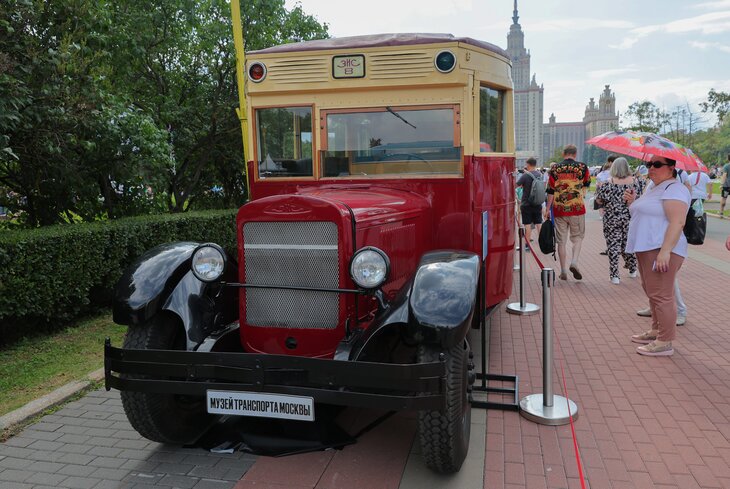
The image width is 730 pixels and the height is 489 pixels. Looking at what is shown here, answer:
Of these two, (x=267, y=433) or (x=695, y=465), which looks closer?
(x=695, y=465)

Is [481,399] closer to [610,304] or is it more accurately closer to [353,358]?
[353,358]

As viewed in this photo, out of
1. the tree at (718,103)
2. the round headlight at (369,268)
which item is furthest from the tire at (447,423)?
the tree at (718,103)

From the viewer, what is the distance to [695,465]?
3.42 metres

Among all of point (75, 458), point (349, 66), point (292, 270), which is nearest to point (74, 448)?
point (75, 458)

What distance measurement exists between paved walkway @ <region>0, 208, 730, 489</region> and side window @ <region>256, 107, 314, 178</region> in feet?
6.57

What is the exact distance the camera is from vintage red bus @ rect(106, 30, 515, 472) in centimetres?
313

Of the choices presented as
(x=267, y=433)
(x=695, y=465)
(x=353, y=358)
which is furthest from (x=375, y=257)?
(x=695, y=465)

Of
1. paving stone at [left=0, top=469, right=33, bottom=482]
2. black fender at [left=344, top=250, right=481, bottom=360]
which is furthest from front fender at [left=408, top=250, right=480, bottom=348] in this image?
paving stone at [left=0, top=469, right=33, bottom=482]

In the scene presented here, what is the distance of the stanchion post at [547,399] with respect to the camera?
4008 mm

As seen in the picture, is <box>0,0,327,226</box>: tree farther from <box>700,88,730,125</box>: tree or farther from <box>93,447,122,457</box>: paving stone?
<box>700,88,730,125</box>: tree

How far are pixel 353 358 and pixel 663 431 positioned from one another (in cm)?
222

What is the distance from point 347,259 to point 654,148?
2.98 metres

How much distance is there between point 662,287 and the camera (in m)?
5.10

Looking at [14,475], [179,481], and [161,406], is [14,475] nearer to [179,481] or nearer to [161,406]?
[161,406]
